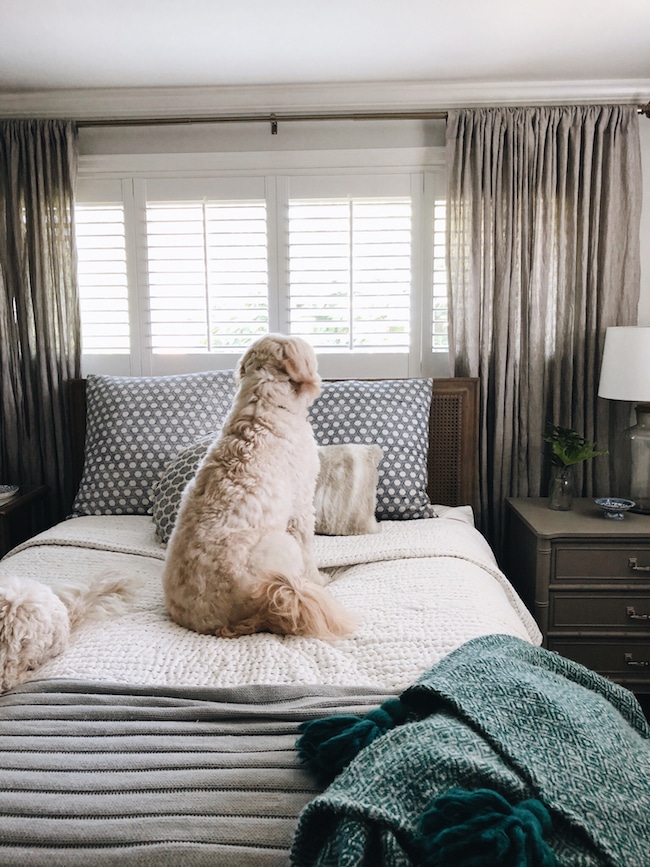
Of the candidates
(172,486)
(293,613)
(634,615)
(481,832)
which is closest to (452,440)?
(634,615)

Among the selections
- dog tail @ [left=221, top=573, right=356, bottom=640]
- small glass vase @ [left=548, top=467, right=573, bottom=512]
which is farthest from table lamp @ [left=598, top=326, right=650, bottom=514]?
dog tail @ [left=221, top=573, right=356, bottom=640]

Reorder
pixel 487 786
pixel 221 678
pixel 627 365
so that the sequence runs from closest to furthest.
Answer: pixel 487 786 → pixel 221 678 → pixel 627 365

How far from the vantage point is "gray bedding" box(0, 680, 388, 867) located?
958 mm

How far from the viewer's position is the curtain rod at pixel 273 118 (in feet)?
9.59

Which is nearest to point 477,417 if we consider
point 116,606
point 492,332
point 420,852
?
point 492,332

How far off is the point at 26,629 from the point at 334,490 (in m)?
1.24

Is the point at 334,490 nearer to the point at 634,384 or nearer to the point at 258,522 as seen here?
the point at 258,522

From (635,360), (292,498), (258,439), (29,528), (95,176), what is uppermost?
(95,176)

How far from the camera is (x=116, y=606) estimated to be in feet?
5.66

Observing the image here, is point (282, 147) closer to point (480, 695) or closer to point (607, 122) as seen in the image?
point (607, 122)

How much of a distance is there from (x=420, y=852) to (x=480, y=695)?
0.98 feet

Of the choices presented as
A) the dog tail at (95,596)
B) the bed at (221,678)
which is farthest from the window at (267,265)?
the dog tail at (95,596)

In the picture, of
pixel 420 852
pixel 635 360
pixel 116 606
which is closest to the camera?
pixel 420 852

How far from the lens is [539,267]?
9.56 feet
